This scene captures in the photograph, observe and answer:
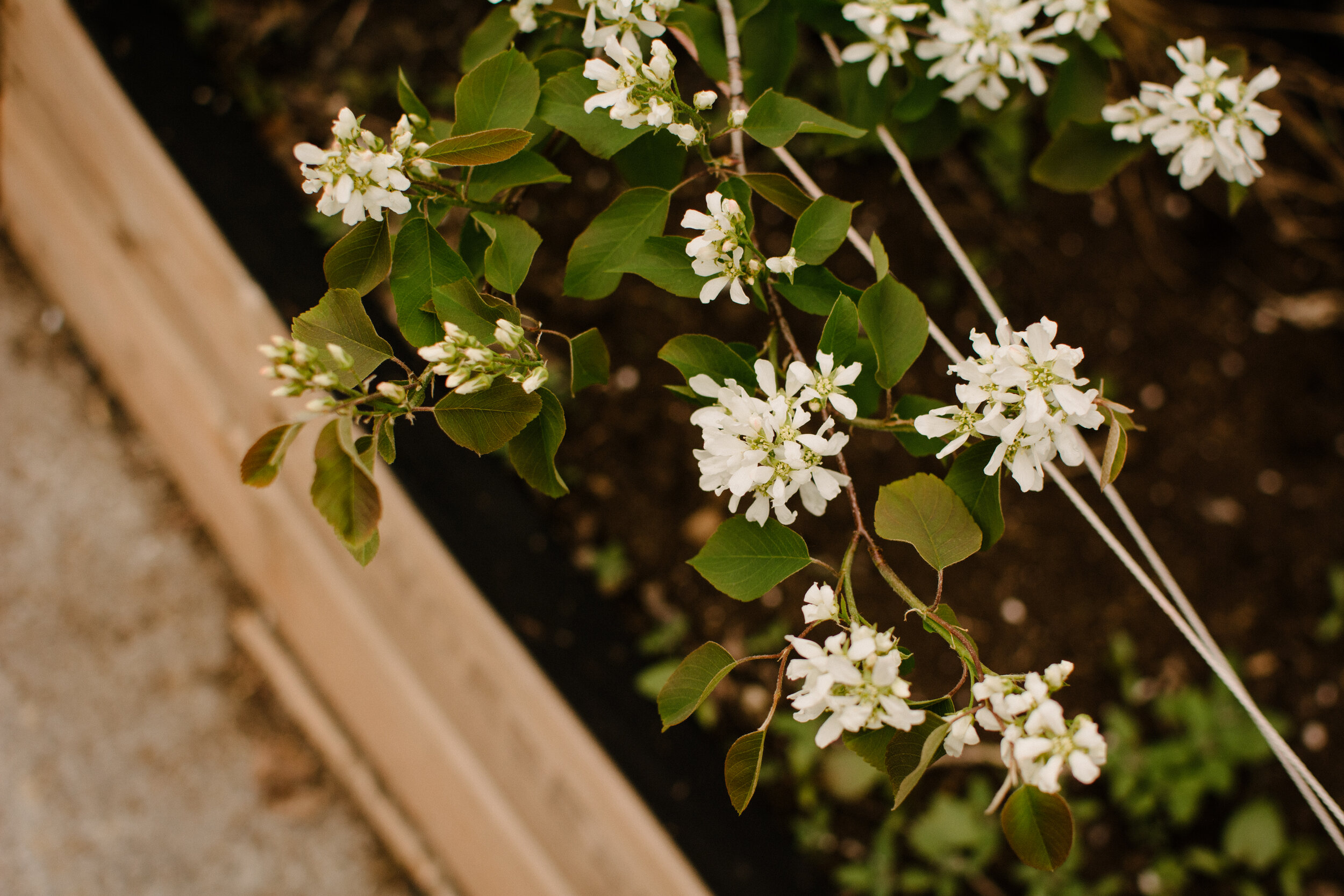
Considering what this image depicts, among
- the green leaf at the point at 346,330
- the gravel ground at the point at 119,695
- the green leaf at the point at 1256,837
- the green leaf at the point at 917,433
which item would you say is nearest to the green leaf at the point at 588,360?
the green leaf at the point at 346,330

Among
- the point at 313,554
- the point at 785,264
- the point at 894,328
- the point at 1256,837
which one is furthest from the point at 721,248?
the point at 1256,837

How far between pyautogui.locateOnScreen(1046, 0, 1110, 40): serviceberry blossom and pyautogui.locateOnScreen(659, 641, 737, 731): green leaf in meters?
0.62

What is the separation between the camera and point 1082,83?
858 millimetres

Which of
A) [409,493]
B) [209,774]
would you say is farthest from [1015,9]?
[209,774]

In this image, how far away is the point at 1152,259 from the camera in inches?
58.7

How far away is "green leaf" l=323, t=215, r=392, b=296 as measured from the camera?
A: 626mm

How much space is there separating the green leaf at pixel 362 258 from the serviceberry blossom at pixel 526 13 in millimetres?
233

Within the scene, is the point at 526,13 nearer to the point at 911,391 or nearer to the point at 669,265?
the point at 669,265

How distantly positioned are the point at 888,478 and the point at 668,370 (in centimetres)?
41

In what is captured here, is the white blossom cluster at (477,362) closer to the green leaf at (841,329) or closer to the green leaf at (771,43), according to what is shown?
the green leaf at (841,329)

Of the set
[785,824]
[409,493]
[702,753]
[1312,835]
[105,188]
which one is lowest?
[1312,835]

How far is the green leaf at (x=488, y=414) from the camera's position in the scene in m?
0.58

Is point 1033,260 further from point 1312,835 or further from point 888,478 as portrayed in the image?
point 1312,835

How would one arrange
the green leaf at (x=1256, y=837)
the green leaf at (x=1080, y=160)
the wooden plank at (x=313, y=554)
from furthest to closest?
1. the green leaf at (x=1256, y=837)
2. the wooden plank at (x=313, y=554)
3. the green leaf at (x=1080, y=160)
